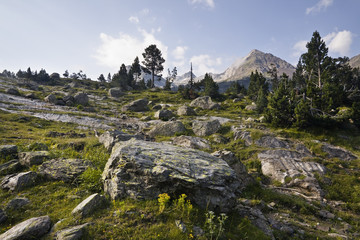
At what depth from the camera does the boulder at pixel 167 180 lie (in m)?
6.27

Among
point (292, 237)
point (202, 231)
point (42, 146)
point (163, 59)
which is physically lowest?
point (292, 237)

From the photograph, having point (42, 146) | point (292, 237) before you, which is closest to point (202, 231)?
point (292, 237)

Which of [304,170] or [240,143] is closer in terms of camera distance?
[304,170]

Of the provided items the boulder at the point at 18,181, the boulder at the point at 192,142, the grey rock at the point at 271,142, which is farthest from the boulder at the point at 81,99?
the grey rock at the point at 271,142

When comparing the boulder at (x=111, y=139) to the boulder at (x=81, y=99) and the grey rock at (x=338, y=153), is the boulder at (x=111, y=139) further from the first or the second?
the boulder at (x=81, y=99)

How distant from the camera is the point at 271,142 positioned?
1895 centimetres

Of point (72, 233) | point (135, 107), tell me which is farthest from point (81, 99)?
point (72, 233)

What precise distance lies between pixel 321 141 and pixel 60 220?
25568 mm

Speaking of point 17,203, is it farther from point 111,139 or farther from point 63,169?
point 111,139

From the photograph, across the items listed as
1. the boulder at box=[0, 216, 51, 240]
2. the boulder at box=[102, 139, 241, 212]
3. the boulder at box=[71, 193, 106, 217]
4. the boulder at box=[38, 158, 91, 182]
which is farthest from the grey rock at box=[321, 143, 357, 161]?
the boulder at box=[0, 216, 51, 240]

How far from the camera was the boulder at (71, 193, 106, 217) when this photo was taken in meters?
5.29

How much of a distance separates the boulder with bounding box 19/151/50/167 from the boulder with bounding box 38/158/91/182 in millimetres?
1130

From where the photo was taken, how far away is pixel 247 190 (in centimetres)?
1041

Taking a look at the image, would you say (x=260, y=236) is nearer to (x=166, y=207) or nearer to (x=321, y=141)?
(x=166, y=207)
